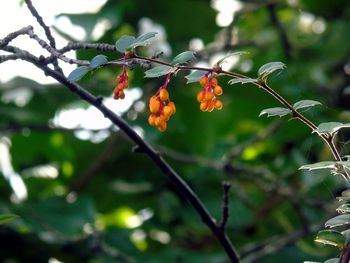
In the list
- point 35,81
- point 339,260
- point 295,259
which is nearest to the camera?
point 339,260

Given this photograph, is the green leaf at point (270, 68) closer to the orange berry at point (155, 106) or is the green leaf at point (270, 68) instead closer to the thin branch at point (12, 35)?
the orange berry at point (155, 106)

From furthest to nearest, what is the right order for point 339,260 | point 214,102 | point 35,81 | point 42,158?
1. point 42,158
2. point 35,81
3. point 214,102
4. point 339,260

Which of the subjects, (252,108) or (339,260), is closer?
(339,260)

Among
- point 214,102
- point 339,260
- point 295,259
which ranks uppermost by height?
point 295,259

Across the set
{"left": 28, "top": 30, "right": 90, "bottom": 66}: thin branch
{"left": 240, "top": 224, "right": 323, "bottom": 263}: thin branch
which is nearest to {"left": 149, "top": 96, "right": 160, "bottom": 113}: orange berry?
{"left": 28, "top": 30, "right": 90, "bottom": 66}: thin branch

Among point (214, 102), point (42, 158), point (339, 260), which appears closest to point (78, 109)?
point (42, 158)

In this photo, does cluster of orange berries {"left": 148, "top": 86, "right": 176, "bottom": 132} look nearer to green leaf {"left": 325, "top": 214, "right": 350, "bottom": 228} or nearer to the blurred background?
green leaf {"left": 325, "top": 214, "right": 350, "bottom": 228}

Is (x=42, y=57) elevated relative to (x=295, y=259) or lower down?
lower down

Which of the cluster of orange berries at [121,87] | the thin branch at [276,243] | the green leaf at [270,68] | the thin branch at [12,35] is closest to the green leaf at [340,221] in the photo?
the green leaf at [270,68]

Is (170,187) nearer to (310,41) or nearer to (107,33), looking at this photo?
(107,33)
